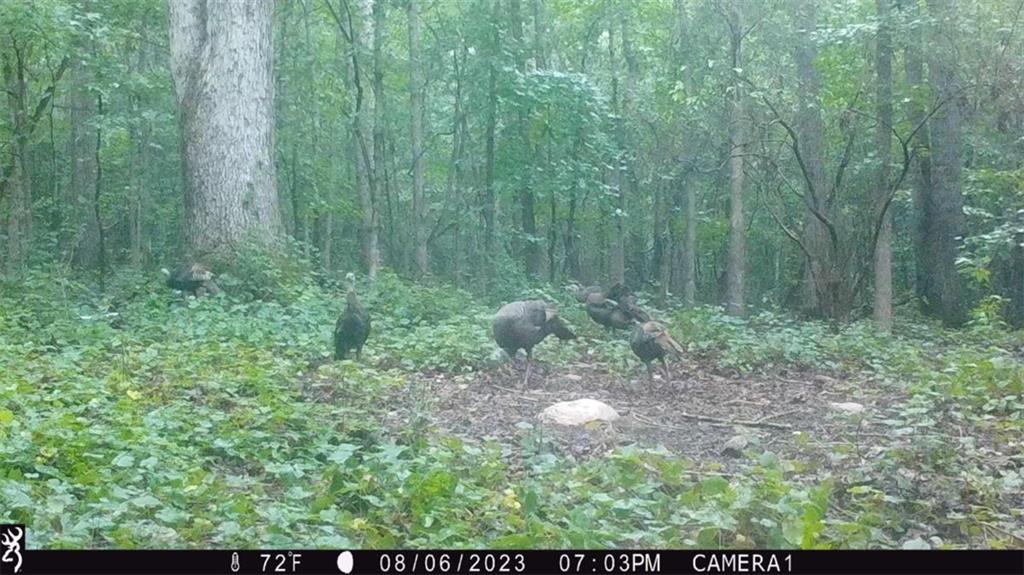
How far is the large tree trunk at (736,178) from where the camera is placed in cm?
1775

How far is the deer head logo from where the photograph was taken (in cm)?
440

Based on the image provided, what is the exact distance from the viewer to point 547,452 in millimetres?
7098

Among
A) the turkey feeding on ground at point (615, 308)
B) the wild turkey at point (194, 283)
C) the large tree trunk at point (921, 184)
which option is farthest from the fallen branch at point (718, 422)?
the large tree trunk at point (921, 184)

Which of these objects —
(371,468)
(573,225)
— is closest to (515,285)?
(573,225)

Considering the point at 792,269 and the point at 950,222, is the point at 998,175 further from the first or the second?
the point at 792,269

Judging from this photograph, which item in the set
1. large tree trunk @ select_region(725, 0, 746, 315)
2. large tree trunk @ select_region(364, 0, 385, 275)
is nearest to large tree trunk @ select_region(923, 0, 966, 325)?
large tree trunk @ select_region(725, 0, 746, 315)

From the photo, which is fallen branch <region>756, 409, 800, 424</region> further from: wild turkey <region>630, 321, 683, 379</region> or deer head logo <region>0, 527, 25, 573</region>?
deer head logo <region>0, 527, 25, 573</region>

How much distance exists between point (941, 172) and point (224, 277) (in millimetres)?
11393

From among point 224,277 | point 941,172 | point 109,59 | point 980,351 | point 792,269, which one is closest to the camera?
point 980,351

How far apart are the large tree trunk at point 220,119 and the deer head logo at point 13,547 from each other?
9975mm

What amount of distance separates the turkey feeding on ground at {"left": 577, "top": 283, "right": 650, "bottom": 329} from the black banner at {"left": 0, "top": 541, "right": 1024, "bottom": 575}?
728cm

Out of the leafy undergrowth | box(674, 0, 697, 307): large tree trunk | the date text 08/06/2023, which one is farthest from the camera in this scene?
box(674, 0, 697, 307): large tree trunk

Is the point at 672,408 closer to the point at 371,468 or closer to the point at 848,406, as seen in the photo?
the point at 848,406

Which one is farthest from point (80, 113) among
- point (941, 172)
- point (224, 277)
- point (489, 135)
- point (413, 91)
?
point (941, 172)
